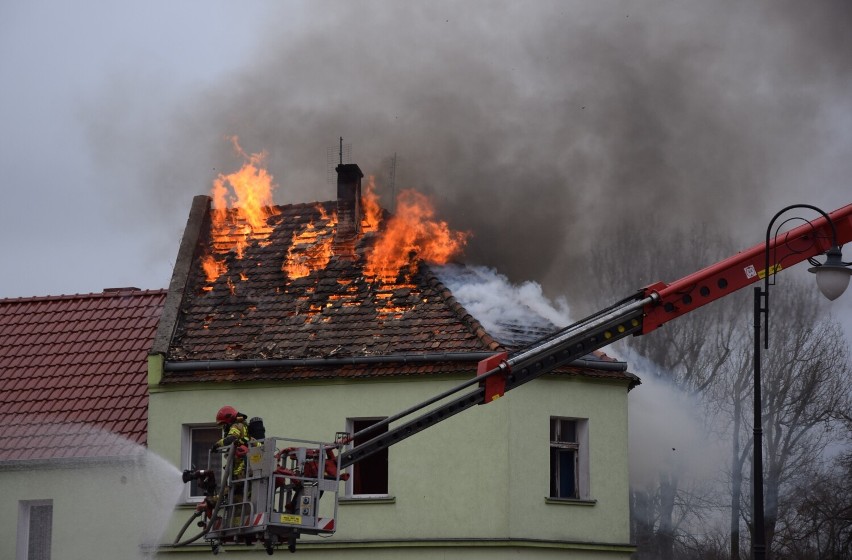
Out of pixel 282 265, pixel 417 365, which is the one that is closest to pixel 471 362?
pixel 417 365

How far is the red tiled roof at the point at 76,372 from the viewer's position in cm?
2603

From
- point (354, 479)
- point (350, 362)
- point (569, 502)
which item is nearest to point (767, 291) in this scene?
point (569, 502)

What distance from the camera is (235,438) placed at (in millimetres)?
17906

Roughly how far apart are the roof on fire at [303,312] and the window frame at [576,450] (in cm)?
94

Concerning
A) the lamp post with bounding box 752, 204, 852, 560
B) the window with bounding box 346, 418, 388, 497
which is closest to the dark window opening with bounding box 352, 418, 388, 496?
the window with bounding box 346, 418, 388, 497

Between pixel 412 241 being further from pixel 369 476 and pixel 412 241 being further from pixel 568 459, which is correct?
pixel 568 459

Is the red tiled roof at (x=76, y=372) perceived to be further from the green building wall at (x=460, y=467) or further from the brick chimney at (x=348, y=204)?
the brick chimney at (x=348, y=204)

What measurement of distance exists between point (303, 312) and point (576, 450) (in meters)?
5.42

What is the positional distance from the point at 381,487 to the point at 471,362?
269 cm

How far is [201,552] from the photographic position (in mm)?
24703

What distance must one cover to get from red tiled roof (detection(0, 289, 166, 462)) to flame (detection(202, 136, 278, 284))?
7.03 ft

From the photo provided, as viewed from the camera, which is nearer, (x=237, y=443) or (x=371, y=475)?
(x=237, y=443)

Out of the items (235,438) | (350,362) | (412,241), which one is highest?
(412,241)

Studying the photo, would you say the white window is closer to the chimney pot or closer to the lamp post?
the chimney pot
